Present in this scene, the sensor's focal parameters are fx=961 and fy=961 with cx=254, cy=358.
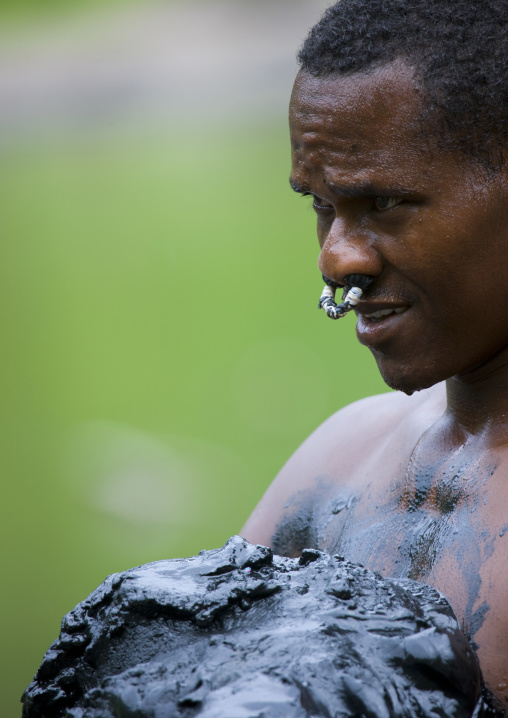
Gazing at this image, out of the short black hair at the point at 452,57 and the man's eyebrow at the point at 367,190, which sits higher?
the short black hair at the point at 452,57

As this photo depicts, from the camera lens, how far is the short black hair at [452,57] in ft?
4.28

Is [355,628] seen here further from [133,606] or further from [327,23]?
[327,23]

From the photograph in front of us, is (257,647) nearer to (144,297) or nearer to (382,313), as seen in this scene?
(382,313)

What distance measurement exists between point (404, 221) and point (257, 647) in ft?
2.03

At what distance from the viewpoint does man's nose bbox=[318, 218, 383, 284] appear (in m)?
1.39

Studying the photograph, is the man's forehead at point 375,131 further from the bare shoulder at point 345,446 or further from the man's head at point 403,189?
the bare shoulder at point 345,446

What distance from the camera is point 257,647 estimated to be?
113cm

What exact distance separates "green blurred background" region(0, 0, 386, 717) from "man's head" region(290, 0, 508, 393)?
2963 mm

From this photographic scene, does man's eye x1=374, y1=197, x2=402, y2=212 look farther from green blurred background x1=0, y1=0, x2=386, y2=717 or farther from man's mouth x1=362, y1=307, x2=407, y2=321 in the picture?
green blurred background x1=0, y1=0, x2=386, y2=717

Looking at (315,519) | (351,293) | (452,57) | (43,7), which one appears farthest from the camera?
(43,7)

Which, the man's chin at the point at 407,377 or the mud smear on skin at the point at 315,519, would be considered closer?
the man's chin at the point at 407,377

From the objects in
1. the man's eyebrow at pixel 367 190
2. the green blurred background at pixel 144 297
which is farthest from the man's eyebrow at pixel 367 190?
the green blurred background at pixel 144 297

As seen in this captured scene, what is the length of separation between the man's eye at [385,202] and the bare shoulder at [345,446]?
0.42 m

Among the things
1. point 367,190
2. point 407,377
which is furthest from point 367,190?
point 407,377
